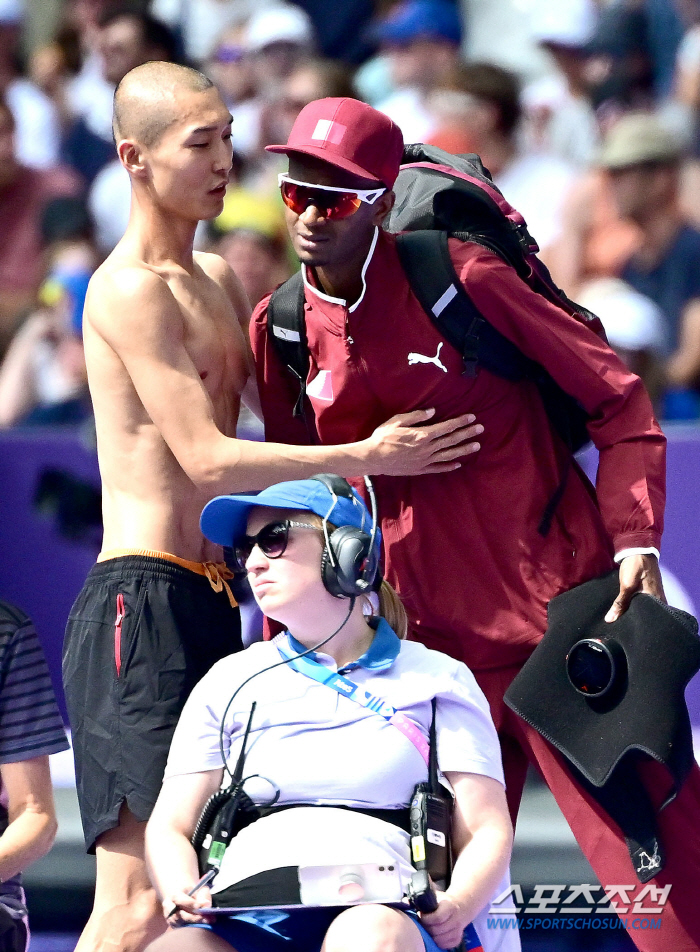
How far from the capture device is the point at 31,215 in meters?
7.25

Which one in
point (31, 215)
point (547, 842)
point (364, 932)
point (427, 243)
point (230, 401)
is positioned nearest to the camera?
point (364, 932)

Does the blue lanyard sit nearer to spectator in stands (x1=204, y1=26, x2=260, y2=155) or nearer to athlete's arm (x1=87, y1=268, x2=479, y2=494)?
athlete's arm (x1=87, y1=268, x2=479, y2=494)

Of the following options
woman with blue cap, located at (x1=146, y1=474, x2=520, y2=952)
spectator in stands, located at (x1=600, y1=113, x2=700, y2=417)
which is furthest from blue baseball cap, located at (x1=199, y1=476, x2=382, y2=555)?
spectator in stands, located at (x1=600, y1=113, x2=700, y2=417)

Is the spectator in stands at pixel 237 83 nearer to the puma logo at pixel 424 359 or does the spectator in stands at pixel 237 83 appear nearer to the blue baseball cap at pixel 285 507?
the puma logo at pixel 424 359

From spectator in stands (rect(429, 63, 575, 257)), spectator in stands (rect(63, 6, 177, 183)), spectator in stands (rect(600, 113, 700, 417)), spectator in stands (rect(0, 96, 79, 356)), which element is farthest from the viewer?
spectator in stands (rect(63, 6, 177, 183))

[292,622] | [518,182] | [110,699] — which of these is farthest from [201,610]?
[518,182]

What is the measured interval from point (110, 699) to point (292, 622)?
559mm

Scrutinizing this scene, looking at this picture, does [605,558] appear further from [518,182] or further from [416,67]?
[416,67]

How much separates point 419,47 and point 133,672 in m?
4.30

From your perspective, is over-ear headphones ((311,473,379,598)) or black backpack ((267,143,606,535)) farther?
black backpack ((267,143,606,535))

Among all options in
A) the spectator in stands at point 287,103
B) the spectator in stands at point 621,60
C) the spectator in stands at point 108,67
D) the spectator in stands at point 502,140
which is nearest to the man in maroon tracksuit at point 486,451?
the spectator in stands at point 502,140

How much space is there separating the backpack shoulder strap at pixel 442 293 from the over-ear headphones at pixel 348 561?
0.49m

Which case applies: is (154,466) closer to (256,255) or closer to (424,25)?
(256,255)

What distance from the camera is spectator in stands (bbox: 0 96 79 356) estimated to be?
7129mm
